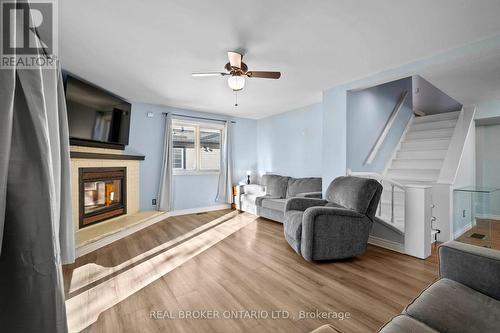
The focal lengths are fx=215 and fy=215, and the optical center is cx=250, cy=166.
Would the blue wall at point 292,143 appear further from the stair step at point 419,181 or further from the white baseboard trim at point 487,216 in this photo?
the white baseboard trim at point 487,216

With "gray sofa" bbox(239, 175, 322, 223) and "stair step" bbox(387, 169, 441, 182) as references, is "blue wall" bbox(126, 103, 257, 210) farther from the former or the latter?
"stair step" bbox(387, 169, 441, 182)

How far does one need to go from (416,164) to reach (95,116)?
554cm

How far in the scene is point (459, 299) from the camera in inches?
39.6

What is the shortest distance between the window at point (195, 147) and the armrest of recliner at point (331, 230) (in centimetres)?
330

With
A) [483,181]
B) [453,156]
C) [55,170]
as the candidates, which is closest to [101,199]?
[55,170]

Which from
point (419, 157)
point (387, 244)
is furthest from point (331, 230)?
point (419, 157)

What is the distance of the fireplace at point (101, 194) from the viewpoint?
125 inches

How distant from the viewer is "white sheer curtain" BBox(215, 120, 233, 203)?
5.24 metres

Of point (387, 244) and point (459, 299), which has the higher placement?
point (459, 299)

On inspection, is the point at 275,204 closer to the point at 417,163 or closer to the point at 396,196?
the point at 396,196

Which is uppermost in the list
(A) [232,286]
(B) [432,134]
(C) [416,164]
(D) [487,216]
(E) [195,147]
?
(B) [432,134]

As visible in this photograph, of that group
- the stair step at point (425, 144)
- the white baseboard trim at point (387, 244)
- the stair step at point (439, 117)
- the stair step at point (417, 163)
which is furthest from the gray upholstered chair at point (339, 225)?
the stair step at point (439, 117)

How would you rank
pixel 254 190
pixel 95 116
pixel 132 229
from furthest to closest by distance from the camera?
1. pixel 254 190
2. pixel 132 229
3. pixel 95 116

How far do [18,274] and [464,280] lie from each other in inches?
74.1
